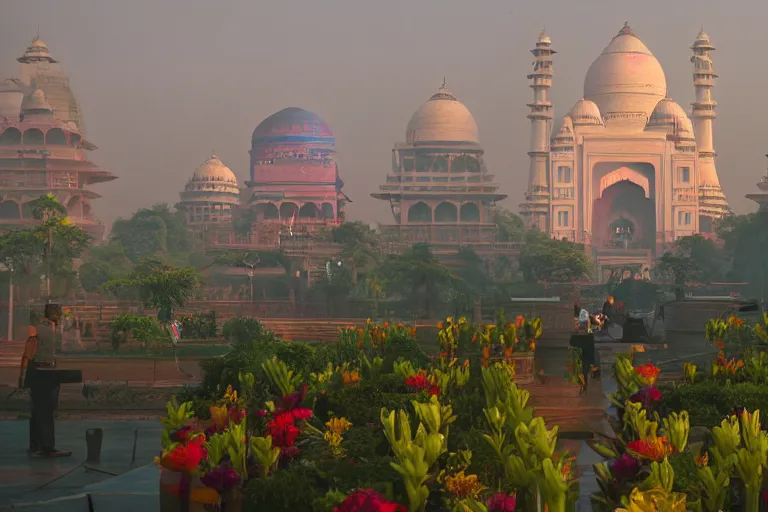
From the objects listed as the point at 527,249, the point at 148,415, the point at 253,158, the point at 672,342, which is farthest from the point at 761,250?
the point at 148,415

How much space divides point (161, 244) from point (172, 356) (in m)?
42.9

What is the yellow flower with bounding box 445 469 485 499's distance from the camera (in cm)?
782

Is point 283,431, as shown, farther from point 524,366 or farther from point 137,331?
point 137,331

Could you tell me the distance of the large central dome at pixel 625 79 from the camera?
88312 mm

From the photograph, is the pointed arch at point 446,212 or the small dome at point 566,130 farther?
the small dome at point 566,130

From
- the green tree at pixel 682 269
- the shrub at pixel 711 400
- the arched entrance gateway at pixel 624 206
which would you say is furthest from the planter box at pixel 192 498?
the arched entrance gateway at pixel 624 206

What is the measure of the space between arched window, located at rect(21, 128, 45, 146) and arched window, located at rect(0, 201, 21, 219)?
3.20 metres

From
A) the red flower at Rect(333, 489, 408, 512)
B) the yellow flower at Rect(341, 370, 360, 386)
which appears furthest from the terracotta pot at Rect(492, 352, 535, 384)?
the red flower at Rect(333, 489, 408, 512)

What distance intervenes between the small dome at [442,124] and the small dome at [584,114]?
5253 millimetres

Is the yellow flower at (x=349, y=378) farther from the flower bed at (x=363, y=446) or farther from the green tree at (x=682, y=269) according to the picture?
the green tree at (x=682, y=269)

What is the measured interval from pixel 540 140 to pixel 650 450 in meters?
76.5

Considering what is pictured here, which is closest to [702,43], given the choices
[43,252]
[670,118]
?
[670,118]

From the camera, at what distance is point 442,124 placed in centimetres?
8425

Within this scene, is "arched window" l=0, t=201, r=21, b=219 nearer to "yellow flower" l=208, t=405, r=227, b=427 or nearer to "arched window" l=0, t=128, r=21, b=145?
"arched window" l=0, t=128, r=21, b=145
